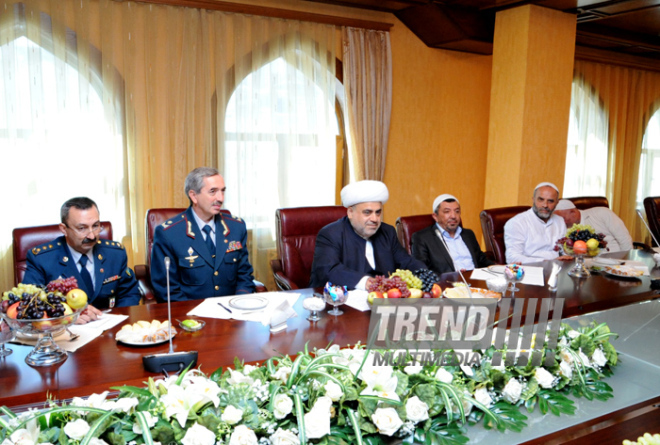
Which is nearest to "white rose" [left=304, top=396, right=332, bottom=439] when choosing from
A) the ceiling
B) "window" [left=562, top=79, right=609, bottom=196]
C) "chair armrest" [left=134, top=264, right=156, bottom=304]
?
"chair armrest" [left=134, top=264, right=156, bottom=304]

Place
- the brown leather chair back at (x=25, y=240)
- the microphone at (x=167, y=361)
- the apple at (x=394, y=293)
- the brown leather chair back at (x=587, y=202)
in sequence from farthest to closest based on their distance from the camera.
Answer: the brown leather chair back at (x=587, y=202) → the brown leather chair back at (x=25, y=240) → the apple at (x=394, y=293) → the microphone at (x=167, y=361)

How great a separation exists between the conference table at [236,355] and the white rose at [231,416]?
40 cm

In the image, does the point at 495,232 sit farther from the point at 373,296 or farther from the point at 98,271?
the point at 98,271

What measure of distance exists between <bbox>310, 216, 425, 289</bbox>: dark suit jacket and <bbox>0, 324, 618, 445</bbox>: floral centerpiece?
1.45 metres

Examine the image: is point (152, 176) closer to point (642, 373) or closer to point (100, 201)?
point (100, 201)

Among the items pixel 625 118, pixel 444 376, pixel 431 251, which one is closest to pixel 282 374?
pixel 444 376

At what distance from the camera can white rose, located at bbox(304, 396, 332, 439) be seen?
1.06 metres

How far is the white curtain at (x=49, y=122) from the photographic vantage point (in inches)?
145

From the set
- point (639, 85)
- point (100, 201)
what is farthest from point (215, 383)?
point (639, 85)

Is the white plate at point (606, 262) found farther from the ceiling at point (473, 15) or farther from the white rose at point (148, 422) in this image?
the white rose at point (148, 422)

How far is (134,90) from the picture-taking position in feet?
13.4

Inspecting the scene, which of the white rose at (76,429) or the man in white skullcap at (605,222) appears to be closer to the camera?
the white rose at (76,429)

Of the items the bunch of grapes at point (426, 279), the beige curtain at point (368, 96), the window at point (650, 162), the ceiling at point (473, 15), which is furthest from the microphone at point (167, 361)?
the window at point (650, 162)

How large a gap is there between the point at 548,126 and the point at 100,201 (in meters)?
3.88
